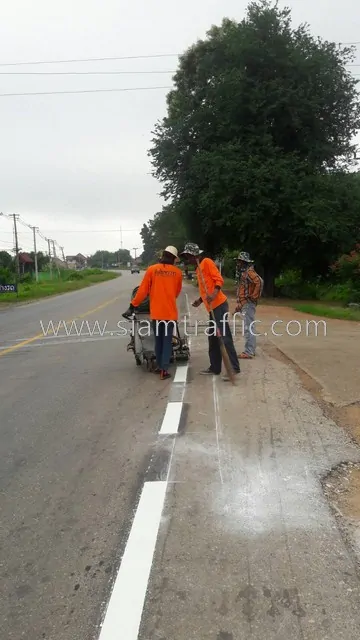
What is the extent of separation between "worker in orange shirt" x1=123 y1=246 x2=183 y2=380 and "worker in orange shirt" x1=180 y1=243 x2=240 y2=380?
268mm

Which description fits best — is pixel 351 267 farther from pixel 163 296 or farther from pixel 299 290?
pixel 163 296

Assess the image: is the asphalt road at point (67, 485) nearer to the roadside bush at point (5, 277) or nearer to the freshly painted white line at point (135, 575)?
the freshly painted white line at point (135, 575)

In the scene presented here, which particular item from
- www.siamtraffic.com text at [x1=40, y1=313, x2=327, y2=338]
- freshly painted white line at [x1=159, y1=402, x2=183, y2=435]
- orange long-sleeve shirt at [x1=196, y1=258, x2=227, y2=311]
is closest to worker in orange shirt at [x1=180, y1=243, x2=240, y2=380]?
orange long-sleeve shirt at [x1=196, y1=258, x2=227, y2=311]

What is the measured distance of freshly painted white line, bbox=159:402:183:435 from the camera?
5.18 m

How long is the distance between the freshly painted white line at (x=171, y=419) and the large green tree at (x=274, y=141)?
644 inches

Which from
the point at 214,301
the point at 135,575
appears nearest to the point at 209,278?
the point at 214,301

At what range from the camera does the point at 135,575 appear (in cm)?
285

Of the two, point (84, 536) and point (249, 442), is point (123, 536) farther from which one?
point (249, 442)

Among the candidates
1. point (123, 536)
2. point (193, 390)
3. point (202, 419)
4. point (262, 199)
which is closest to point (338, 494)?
point (123, 536)

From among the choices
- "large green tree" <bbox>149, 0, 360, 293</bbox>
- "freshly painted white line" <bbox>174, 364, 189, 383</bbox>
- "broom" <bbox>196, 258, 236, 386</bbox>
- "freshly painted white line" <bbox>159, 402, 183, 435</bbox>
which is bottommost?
"freshly painted white line" <bbox>174, 364, 189, 383</bbox>

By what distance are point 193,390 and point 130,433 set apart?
1757 mm

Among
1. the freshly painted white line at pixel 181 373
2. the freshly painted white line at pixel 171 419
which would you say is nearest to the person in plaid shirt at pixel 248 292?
the freshly painted white line at pixel 181 373

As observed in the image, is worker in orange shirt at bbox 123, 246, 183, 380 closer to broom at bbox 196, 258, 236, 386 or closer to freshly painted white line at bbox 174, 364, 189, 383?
freshly painted white line at bbox 174, 364, 189, 383

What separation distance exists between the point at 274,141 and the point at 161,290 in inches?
729
